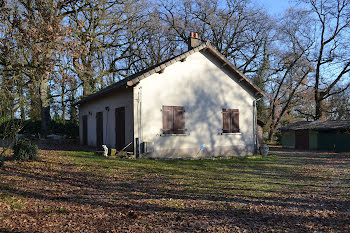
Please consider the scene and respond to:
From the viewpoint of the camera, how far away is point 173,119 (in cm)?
1605

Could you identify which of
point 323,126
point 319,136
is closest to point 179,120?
point 323,126

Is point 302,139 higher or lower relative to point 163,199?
higher

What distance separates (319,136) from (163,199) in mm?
25875

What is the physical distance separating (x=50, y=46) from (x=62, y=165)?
440 centimetres

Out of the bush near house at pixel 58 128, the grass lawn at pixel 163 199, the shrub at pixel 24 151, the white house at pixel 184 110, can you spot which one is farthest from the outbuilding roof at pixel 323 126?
the shrub at pixel 24 151

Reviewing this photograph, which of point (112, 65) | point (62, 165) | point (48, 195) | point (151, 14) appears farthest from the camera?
point (112, 65)

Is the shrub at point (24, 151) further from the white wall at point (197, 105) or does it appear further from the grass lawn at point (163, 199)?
the white wall at point (197, 105)

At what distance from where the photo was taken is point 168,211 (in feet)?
21.5

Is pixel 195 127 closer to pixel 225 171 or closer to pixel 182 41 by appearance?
pixel 225 171

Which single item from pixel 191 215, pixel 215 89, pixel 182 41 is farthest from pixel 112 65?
pixel 191 215

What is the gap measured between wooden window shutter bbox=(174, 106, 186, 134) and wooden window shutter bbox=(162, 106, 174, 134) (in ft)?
0.80

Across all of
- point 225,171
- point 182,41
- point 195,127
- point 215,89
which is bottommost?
point 225,171

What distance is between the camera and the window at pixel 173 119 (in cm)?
1584

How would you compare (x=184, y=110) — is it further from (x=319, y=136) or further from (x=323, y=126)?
(x=319, y=136)
